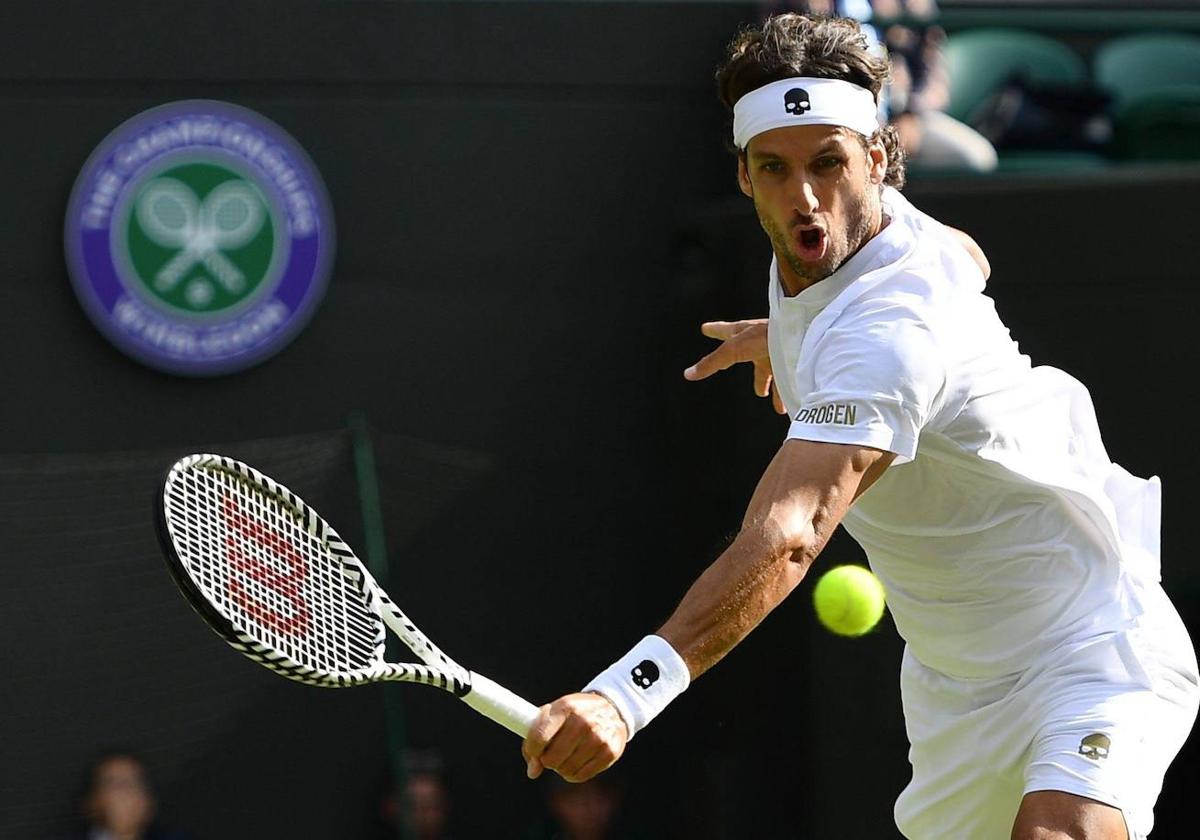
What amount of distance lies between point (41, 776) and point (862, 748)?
2419 millimetres

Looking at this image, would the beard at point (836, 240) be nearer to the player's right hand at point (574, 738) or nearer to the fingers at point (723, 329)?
the fingers at point (723, 329)

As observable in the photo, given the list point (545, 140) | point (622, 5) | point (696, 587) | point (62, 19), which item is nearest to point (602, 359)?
point (545, 140)

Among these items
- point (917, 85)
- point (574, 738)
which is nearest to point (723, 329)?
point (574, 738)

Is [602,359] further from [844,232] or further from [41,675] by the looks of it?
[844,232]

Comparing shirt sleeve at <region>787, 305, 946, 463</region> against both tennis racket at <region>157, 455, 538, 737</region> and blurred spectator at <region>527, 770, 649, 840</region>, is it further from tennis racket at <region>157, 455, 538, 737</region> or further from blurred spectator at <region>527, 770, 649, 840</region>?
blurred spectator at <region>527, 770, 649, 840</region>

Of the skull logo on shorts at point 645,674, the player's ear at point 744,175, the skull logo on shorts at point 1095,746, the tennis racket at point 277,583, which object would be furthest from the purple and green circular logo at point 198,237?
the skull logo on shorts at point 645,674

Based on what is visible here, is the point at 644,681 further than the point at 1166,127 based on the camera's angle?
No

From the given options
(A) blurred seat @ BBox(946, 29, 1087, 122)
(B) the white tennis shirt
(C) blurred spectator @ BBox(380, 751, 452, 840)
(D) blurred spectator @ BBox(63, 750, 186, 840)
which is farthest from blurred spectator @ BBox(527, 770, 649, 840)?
(B) the white tennis shirt

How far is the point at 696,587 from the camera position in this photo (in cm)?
280

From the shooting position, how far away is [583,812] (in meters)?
6.37

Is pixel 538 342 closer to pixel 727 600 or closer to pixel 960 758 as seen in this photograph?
pixel 960 758

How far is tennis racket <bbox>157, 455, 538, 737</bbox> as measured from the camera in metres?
3.00

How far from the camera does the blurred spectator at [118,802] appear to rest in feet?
19.5

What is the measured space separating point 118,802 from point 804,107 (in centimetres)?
362
